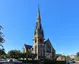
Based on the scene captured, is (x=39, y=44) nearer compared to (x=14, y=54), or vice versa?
A: (x=14, y=54)

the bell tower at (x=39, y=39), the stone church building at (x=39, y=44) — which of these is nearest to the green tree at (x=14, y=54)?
the stone church building at (x=39, y=44)

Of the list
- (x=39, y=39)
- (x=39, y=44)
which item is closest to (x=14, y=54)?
(x=39, y=44)

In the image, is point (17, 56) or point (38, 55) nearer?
point (17, 56)

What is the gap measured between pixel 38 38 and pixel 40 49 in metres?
6.12

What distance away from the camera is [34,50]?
309ft

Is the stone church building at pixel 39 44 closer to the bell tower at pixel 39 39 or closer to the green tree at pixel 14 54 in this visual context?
the bell tower at pixel 39 39

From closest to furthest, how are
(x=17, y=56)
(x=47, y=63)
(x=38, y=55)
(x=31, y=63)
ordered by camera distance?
(x=31, y=63) < (x=47, y=63) < (x=17, y=56) < (x=38, y=55)

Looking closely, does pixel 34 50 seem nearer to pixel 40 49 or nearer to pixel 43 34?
pixel 40 49

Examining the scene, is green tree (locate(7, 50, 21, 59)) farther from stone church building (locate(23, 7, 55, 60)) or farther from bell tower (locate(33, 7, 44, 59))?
bell tower (locate(33, 7, 44, 59))

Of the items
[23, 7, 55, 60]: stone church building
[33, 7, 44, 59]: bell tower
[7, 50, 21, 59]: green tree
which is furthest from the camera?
[33, 7, 44, 59]: bell tower

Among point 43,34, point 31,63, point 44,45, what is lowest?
point 31,63

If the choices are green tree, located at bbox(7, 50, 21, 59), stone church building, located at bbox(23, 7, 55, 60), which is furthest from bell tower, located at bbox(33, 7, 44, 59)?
green tree, located at bbox(7, 50, 21, 59)

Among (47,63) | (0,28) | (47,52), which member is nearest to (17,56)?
(47,63)

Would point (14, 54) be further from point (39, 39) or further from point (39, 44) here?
point (39, 39)
